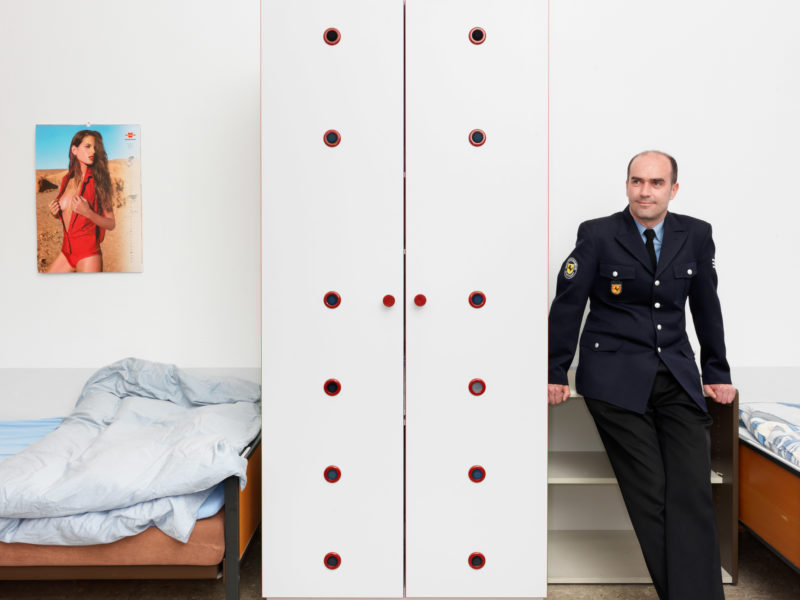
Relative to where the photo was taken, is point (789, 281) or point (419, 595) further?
point (789, 281)

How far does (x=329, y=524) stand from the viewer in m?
1.82

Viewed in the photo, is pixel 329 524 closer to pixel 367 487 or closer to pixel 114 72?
pixel 367 487

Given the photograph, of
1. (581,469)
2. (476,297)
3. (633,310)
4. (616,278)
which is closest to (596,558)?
(581,469)

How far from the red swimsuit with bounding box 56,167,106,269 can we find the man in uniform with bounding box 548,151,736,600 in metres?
1.93

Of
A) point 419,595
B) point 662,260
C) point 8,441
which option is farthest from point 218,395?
point 662,260

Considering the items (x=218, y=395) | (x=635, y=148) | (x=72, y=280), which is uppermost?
(x=635, y=148)

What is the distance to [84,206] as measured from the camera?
96.5 inches

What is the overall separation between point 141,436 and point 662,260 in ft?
6.18

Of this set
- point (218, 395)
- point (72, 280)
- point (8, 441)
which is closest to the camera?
point (8, 441)

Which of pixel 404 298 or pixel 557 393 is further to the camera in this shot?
pixel 557 393

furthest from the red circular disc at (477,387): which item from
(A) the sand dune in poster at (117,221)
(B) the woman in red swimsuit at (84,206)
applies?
(B) the woman in red swimsuit at (84,206)

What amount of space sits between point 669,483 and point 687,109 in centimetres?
155

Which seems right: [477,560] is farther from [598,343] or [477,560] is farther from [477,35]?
[477,35]

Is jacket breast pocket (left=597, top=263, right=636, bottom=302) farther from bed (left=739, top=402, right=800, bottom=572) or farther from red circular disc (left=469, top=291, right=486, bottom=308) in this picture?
bed (left=739, top=402, right=800, bottom=572)
